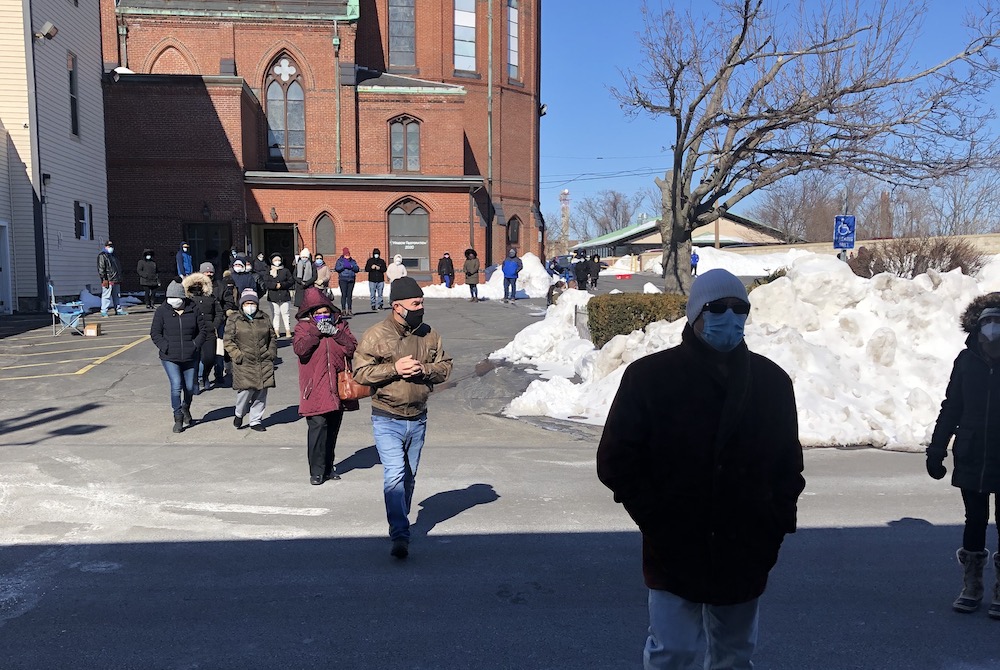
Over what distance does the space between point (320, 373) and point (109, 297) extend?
16.8 m

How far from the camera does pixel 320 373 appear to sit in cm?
766

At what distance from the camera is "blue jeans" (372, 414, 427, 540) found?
5594 mm

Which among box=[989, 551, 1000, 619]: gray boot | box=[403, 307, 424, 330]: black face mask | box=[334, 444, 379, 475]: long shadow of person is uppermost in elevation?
box=[403, 307, 424, 330]: black face mask

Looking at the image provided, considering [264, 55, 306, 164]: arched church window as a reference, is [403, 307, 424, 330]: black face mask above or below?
below

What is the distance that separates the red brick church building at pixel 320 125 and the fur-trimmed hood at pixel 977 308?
30390 mm

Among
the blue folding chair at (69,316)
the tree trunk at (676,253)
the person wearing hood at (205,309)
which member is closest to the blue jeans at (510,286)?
the tree trunk at (676,253)

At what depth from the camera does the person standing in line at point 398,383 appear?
5.61 metres

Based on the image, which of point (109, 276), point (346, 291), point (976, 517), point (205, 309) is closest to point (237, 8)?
point (109, 276)

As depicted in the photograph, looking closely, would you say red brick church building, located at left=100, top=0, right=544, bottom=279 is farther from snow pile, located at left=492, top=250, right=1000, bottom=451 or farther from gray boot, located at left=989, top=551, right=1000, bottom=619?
gray boot, located at left=989, top=551, right=1000, bottom=619

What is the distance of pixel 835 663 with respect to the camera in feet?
13.4

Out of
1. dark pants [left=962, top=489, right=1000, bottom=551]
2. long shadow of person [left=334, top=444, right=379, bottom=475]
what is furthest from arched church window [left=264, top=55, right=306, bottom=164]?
dark pants [left=962, top=489, right=1000, bottom=551]

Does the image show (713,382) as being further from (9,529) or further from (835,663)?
(9,529)

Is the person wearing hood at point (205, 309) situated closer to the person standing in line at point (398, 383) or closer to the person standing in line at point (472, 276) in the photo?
the person standing in line at point (398, 383)

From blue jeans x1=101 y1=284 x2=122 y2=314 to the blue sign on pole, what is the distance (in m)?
17.6
